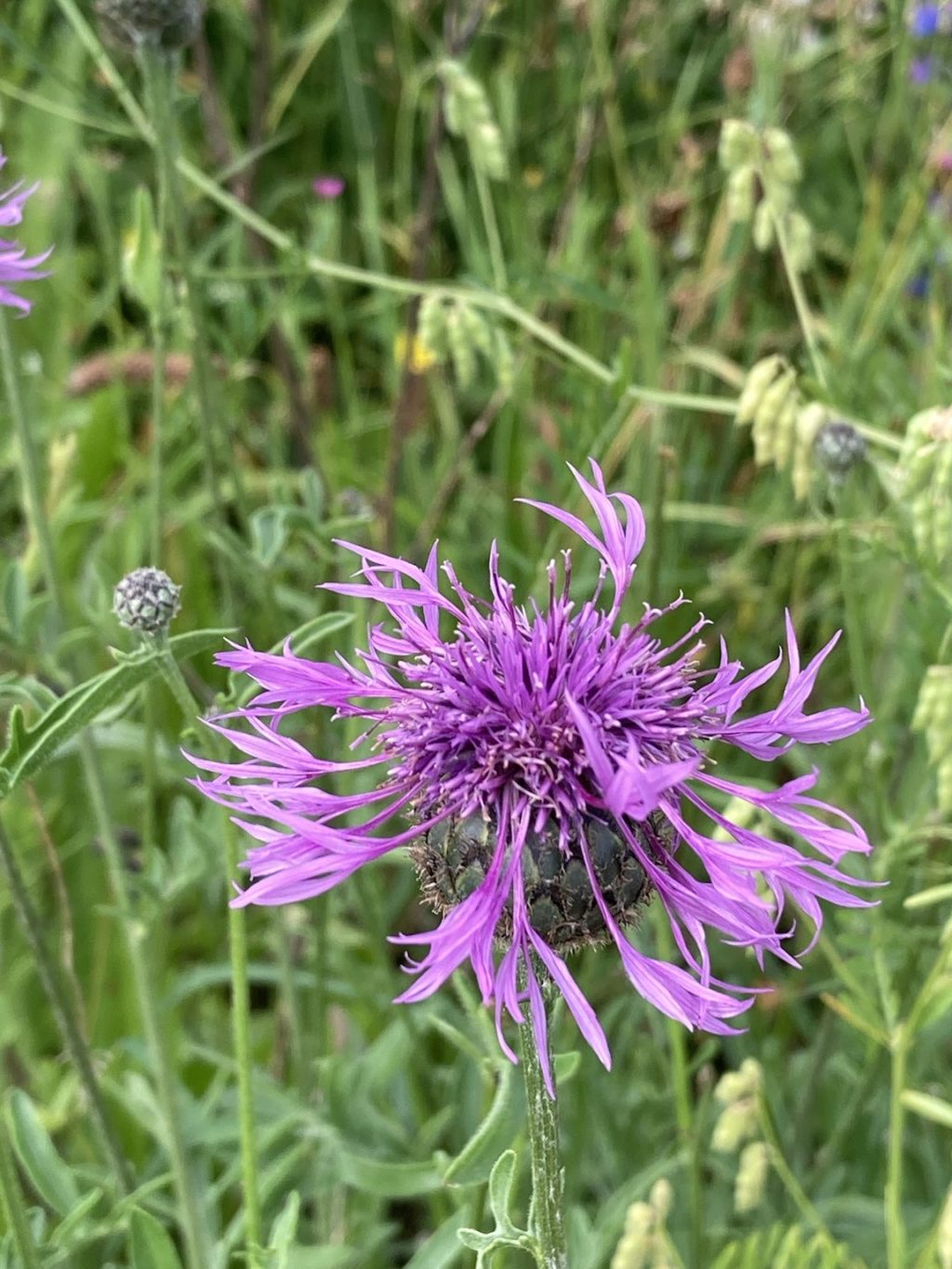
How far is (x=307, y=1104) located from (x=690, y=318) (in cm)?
110

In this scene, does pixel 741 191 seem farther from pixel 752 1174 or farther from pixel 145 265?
pixel 752 1174

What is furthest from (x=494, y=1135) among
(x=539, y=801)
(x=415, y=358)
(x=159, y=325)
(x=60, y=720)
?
(x=415, y=358)

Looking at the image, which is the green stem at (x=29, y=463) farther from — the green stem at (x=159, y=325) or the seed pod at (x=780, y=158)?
the seed pod at (x=780, y=158)

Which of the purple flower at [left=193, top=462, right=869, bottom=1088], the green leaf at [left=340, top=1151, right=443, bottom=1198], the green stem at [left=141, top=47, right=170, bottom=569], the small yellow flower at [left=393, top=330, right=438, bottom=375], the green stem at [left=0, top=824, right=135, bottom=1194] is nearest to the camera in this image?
the purple flower at [left=193, top=462, right=869, bottom=1088]

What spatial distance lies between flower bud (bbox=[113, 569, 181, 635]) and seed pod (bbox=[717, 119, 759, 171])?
0.67 meters

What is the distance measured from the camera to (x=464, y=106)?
4.14 ft

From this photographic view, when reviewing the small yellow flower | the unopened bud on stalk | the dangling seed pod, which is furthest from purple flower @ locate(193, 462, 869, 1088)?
the small yellow flower

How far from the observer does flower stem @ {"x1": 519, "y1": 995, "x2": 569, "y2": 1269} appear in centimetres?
63

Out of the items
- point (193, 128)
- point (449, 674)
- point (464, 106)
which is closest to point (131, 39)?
point (464, 106)

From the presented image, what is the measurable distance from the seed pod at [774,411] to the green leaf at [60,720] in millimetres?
533

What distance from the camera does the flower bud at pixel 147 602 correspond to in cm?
76

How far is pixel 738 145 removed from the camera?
3.74 ft

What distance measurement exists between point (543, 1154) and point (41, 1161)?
0.47 metres

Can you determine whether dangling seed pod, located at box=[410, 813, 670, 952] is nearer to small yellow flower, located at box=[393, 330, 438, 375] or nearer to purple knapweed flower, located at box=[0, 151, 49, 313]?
purple knapweed flower, located at box=[0, 151, 49, 313]
